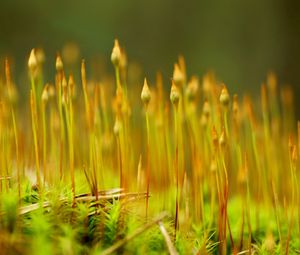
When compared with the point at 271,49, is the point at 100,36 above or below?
above

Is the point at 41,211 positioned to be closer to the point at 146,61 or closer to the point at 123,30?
the point at 146,61

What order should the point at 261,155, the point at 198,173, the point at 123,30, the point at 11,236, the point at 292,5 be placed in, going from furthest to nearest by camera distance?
the point at 123,30 → the point at 292,5 → the point at 261,155 → the point at 198,173 → the point at 11,236

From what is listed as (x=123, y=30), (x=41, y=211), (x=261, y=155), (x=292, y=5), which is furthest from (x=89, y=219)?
(x=123, y=30)

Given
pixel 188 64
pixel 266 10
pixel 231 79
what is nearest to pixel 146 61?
pixel 188 64

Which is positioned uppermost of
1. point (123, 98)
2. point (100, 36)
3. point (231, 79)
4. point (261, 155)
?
point (100, 36)

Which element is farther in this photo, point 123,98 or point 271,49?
point 271,49

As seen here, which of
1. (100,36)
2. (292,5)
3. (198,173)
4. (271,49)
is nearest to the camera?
(198,173)
